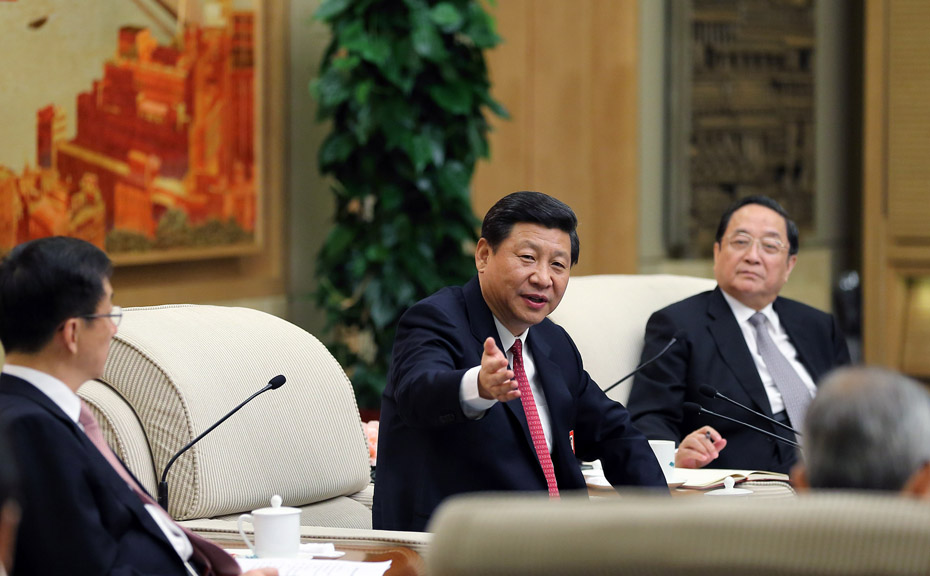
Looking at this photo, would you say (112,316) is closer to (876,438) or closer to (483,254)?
(483,254)

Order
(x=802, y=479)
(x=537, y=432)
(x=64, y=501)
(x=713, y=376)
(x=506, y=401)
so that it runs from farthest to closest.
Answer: (x=713, y=376) < (x=537, y=432) < (x=506, y=401) < (x=64, y=501) < (x=802, y=479)

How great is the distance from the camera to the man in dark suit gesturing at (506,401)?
222 cm

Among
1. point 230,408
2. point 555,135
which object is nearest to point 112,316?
point 230,408

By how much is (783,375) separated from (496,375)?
1.78 m

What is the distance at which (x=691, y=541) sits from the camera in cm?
89

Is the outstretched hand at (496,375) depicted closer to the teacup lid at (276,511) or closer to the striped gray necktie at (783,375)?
the teacup lid at (276,511)

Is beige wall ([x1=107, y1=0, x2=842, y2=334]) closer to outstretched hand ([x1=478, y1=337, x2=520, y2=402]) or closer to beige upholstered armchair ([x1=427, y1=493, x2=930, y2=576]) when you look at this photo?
outstretched hand ([x1=478, y1=337, x2=520, y2=402])

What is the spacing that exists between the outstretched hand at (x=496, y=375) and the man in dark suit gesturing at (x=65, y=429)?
1.53 ft

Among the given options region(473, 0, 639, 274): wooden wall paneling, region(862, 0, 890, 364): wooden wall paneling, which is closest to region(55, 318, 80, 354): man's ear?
region(473, 0, 639, 274): wooden wall paneling

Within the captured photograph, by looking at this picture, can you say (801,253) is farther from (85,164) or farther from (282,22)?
(85,164)

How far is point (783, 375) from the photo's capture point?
11.3 feet

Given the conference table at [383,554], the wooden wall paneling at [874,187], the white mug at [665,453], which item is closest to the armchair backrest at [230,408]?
the conference table at [383,554]

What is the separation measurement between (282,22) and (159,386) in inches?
88.7

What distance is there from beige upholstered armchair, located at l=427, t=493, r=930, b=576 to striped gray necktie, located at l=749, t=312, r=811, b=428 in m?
2.55
